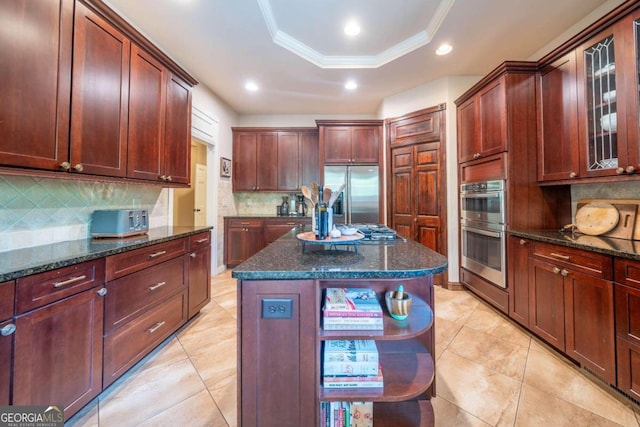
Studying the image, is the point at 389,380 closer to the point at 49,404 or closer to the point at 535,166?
the point at 49,404

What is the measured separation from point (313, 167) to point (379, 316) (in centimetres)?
369

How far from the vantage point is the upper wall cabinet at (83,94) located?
1.17 m

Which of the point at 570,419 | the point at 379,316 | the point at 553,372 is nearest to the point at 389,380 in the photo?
the point at 379,316

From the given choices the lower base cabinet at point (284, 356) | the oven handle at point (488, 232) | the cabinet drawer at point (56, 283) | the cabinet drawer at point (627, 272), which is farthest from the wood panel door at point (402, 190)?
the cabinet drawer at point (56, 283)

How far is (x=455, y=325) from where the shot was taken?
2301 millimetres

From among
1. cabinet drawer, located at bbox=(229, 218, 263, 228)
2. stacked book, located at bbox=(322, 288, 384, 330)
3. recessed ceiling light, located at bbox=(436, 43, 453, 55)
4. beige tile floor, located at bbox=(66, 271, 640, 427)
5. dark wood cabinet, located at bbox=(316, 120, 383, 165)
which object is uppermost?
recessed ceiling light, located at bbox=(436, 43, 453, 55)

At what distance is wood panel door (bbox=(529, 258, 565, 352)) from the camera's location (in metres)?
1.79

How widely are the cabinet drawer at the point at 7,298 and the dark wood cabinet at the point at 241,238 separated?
10.3ft

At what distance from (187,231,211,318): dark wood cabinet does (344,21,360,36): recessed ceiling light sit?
258cm

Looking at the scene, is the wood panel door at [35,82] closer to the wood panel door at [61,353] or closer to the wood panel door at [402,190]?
the wood panel door at [61,353]

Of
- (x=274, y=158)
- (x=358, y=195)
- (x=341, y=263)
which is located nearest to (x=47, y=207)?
(x=341, y=263)

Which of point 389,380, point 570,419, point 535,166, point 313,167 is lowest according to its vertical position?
point 570,419

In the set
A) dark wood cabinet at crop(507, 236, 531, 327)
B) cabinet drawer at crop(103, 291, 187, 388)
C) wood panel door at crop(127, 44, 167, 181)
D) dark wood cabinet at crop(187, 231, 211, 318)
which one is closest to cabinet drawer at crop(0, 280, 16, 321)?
cabinet drawer at crop(103, 291, 187, 388)

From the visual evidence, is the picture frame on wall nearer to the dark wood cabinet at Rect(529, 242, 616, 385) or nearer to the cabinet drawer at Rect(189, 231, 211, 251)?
the cabinet drawer at Rect(189, 231, 211, 251)
